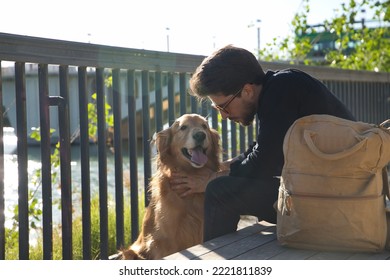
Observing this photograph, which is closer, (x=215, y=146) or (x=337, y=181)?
(x=337, y=181)

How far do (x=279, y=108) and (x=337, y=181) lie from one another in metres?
0.48

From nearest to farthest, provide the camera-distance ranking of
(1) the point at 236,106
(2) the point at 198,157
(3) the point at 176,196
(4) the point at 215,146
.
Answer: (1) the point at 236,106 < (3) the point at 176,196 < (2) the point at 198,157 < (4) the point at 215,146

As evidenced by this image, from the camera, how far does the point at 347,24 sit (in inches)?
417

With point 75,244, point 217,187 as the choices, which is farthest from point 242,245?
point 75,244

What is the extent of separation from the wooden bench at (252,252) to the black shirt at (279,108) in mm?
338

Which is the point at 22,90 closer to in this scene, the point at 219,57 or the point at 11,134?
the point at 11,134

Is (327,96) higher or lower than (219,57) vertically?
lower

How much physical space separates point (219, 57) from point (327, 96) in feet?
1.88

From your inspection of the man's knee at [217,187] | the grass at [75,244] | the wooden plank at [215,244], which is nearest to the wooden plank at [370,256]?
the wooden plank at [215,244]

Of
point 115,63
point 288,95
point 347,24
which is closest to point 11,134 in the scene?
point 115,63

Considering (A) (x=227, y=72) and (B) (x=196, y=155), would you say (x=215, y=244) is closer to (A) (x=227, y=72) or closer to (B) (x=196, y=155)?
(A) (x=227, y=72)

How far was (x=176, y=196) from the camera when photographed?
3943mm

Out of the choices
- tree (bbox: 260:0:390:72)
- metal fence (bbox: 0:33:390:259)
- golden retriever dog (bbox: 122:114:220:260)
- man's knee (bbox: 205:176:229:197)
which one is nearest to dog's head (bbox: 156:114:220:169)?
golden retriever dog (bbox: 122:114:220:260)

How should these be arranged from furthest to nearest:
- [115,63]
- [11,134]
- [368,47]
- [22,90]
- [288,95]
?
[368,47], [115,63], [11,134], [22,90], [288,95]
